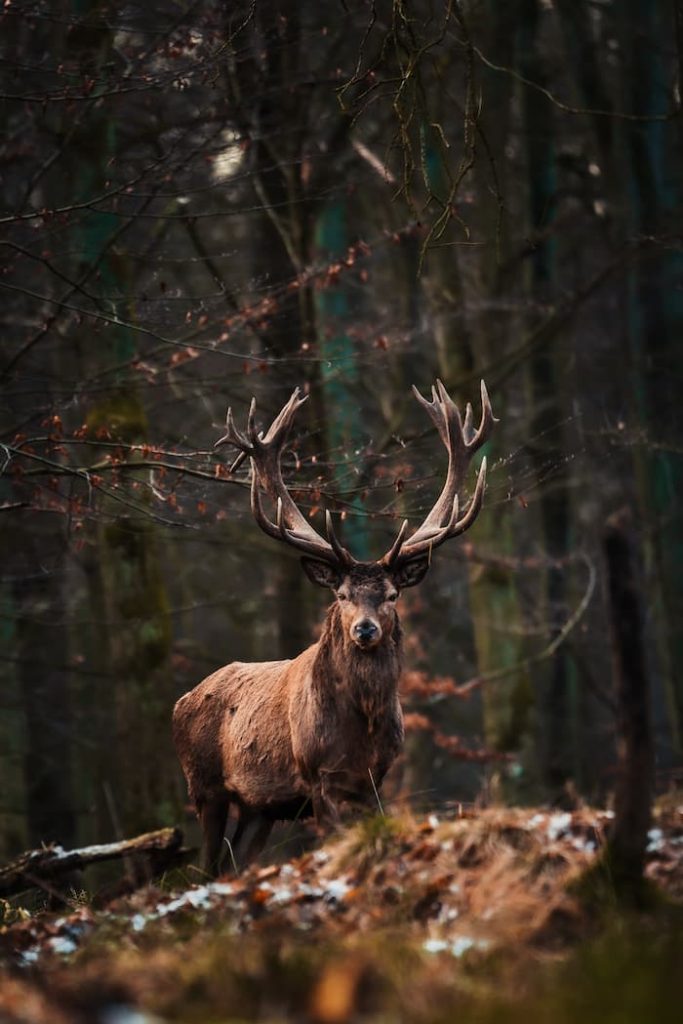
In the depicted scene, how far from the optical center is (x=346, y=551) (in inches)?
380

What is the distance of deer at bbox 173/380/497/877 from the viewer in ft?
30.5

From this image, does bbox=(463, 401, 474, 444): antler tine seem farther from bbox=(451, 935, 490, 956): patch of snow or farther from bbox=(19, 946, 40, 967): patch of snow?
bbox=(451, 935, 490, 956): patch of snow

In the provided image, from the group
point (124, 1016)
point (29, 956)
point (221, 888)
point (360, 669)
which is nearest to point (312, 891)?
point (221, 888)

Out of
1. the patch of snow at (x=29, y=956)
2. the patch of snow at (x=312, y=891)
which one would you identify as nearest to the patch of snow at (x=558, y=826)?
the patch of snow at (x=312, y=891)

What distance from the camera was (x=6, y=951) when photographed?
6328 mm

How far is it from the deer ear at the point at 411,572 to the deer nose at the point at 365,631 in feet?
1.96

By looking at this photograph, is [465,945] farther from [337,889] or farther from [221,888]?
[221,888]

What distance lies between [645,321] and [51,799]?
37.9 feet

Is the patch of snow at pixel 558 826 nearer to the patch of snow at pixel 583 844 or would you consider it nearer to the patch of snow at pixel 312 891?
the patch of snow at pixel 583 844

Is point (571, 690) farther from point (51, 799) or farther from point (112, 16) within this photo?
point (112, 16)

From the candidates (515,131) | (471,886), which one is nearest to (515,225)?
(515,131)

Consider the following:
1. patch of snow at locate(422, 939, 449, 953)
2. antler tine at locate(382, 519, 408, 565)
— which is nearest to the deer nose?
antler tine at locate(382, 519, 408, 565)

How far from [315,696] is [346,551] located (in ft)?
3.19

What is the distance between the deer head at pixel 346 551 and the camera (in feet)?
30.7
